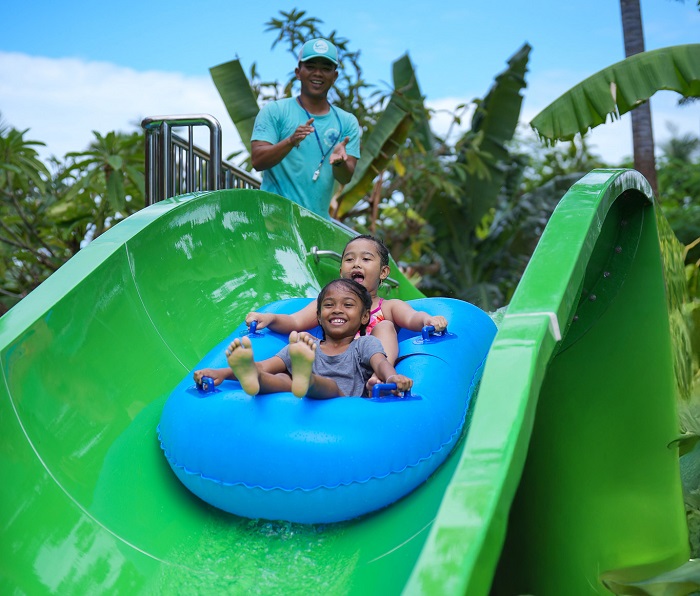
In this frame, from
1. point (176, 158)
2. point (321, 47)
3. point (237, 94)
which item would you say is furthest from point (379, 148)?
point (321, 47)

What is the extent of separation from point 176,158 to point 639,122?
20.8 ft

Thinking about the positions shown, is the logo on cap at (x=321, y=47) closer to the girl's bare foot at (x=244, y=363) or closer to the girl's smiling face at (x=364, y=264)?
the girl's smiling face at (x=364, y=264)

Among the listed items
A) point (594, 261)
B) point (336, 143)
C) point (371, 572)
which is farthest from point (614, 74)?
point (371, 572)

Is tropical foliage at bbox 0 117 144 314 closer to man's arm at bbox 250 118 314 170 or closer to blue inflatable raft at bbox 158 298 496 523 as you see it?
man's arm at bbox 250 118 314 170

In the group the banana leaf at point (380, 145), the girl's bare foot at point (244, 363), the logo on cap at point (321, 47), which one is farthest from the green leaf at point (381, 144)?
the girl's bare foot at point (244, 363)

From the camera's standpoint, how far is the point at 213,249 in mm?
3611

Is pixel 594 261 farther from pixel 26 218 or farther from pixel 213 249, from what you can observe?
pixel 26 218

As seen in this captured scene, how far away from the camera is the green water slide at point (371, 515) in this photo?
1942 mm

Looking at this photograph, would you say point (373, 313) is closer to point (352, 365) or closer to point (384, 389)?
point (352, 365)

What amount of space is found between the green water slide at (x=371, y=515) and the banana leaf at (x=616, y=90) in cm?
226

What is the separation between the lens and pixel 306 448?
95.0 inches

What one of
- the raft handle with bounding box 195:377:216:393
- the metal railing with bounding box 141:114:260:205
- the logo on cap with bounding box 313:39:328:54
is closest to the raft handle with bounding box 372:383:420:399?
the raft handle with bounding box 195:377:216:393

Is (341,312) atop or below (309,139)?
below

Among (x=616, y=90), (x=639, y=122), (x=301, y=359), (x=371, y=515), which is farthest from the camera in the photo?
(x=639, y=122)
